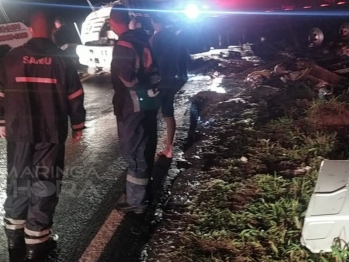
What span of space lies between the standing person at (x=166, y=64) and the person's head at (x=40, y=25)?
1.81m

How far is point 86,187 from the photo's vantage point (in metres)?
4.83

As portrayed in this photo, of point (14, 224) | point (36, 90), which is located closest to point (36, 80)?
point (36, 90)

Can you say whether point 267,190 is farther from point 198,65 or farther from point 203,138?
point 198,65

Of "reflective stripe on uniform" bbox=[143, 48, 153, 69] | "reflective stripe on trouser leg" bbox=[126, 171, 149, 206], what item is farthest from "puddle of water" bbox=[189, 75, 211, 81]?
"reflective stripe on trouser leg" bbox=[126, 171, 149, 206]

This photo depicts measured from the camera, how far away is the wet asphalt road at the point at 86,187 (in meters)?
3.87

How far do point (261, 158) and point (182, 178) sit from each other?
3.12ft

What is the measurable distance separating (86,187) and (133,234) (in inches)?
43.6

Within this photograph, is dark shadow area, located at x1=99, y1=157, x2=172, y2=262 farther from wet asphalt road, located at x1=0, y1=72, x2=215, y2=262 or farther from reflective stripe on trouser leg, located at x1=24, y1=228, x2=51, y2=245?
reflective stripe on trouser leg, located at x1=24, y1=228, x2=51, y2=245

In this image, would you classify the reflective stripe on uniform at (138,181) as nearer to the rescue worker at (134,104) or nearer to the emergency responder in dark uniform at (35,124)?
the rescue worker at (134,104)

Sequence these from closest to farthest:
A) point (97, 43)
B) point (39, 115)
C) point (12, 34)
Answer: point (39, 115), point (97, 43), point (12, 34)

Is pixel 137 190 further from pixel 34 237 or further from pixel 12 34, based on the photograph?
pixel 12 34

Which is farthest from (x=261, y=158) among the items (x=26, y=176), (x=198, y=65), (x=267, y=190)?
(x=198, y=65)

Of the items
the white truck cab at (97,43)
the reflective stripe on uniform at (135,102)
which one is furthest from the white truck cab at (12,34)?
the reflective stripe on uniform at (135,102)

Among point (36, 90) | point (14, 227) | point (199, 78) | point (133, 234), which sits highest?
point (36, 90)
